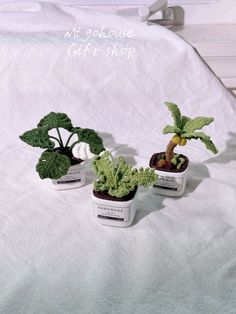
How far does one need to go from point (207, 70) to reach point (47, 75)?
0.50 meters

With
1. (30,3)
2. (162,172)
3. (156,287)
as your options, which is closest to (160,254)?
(156,287)

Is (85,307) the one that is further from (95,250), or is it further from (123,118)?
(123,118)

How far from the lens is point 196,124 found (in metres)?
0.79

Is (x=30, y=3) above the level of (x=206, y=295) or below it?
above

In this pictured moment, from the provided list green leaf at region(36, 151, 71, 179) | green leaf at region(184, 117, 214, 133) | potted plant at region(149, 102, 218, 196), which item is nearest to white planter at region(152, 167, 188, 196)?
potted plant at region(149, 102, 218, 196)

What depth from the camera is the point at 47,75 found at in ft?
3.84

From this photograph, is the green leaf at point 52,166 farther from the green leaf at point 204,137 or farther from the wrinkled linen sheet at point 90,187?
the green leaf at point 204,137

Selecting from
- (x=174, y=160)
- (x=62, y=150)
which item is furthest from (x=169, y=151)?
(x=62, y=150)

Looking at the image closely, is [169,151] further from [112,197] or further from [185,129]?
[112,197]

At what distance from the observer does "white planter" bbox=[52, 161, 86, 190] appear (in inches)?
34.6

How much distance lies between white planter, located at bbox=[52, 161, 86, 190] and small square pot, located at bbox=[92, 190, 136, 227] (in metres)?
0.13

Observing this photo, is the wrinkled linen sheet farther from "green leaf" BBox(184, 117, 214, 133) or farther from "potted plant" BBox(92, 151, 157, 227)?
"green leaf" BBox(184, 117, 214, 133)

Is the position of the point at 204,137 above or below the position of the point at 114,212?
above

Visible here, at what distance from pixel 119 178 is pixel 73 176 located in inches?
6.0
